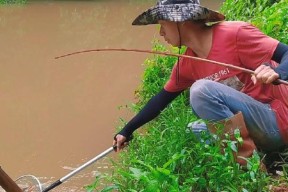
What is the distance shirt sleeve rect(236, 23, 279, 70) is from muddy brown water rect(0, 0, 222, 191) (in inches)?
64.1

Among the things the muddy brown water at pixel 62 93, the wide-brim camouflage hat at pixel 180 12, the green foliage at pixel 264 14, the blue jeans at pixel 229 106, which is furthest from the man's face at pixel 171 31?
the muddy brown water at pixel 62 93

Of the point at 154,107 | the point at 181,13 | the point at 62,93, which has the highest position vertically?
the point at 181,13

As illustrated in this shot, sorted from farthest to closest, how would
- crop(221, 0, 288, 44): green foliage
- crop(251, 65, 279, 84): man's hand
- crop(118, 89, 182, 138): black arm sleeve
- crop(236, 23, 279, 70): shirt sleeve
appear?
crop(221, 0, 288, 44): green foliage < crop(118, 89, 182, 138): black arm sleeve < crop(236, 23, 279, 70): shirt sleeve < crop(251, 65, 279, 84): man's hand

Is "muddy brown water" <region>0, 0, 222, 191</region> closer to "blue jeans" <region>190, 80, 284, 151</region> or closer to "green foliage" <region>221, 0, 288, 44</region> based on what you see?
"green foliage" <region>221, 0, 288, 44</region>

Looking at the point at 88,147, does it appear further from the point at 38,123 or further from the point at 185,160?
the point at 185,160

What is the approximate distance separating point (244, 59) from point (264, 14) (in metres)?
2.07

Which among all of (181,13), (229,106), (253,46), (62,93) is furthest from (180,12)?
(62,93)

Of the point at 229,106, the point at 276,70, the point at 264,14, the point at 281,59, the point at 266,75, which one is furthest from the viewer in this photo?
the point at 264,14

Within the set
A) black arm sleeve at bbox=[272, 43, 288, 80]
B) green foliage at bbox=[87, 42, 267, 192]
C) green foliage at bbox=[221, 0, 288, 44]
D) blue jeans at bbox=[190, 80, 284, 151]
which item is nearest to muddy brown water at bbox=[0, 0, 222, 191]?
green foliage at bbox=[87, 42, 267, 192]

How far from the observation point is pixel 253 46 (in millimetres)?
2439

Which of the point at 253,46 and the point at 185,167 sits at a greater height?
the point at 253,46

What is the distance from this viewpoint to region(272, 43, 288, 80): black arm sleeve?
86.9 inches

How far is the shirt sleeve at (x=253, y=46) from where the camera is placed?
95.0 inches

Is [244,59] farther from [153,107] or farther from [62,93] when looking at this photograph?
[62,93]
